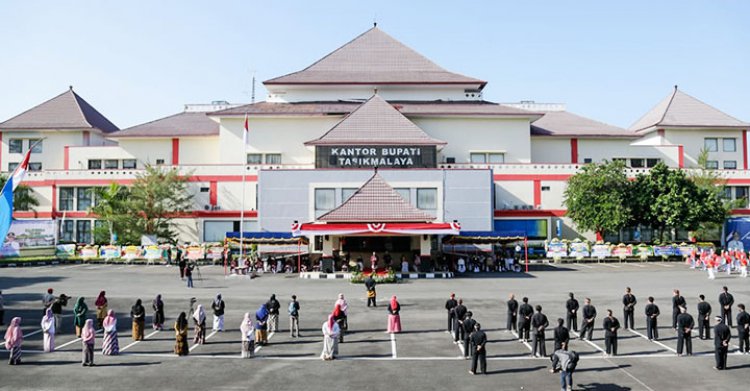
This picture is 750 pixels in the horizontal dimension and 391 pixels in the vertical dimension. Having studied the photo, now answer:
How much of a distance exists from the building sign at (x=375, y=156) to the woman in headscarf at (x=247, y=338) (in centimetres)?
3205

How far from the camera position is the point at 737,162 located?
65.9 metres

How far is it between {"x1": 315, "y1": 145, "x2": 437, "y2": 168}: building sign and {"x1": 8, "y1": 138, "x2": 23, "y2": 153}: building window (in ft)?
122

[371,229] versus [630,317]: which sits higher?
[371,229]

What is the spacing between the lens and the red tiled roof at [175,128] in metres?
61.5

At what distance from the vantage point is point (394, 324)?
2088cm

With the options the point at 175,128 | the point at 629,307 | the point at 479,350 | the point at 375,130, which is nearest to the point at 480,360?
the point at 479,350

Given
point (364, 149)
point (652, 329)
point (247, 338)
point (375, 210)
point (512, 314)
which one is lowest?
point (652, 329)

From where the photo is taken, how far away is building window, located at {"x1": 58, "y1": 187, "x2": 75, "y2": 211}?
58.3m

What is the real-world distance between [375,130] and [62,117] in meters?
37.8

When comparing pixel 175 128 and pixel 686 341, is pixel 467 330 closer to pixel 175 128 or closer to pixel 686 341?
pixel 686 341

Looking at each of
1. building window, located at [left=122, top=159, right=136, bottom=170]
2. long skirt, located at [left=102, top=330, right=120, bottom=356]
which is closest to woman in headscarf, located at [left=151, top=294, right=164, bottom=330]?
long skirt, located at [left=102, top=330, right=120, bottom=356]

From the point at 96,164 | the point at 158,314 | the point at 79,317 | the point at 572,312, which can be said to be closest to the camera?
the point at 79,317

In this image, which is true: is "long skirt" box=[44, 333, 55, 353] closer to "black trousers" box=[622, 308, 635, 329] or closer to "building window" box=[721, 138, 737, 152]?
"black trousers" box=[622, 308, 635, 329]

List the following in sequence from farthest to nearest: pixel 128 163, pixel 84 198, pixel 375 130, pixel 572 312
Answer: pixel 128 163, pixel 84 198, pixel 375 130, pixel 572 312
